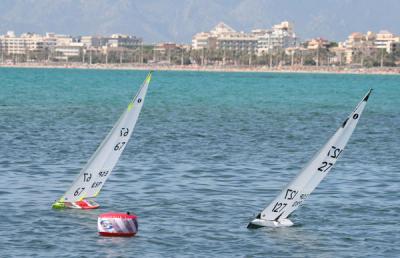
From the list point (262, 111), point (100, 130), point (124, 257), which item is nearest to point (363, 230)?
point (124, 257)

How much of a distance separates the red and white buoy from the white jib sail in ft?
13.4

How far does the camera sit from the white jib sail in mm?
37031

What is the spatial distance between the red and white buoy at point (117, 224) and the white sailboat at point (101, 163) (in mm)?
3930

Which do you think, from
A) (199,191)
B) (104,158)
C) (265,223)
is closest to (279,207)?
(265,223)

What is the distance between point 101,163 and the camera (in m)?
37.4

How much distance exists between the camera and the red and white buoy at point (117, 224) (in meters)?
33.2

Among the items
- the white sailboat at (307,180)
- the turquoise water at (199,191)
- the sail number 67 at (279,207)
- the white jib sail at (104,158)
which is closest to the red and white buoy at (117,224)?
the turquoise water at (199,191)

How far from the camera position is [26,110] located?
104062 mm

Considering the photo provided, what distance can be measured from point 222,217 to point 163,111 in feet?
236

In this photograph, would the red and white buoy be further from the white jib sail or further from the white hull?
the white jib sail

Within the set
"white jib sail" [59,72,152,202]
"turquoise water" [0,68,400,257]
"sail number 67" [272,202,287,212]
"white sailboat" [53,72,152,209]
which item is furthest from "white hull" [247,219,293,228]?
"white jib sail" [59,72,152,202]

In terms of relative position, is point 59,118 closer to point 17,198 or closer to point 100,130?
point 100,130

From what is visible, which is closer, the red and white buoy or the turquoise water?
the turquoise water

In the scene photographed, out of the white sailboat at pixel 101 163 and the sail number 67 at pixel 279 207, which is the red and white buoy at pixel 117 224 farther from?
the sail number 67 at pixel 279 207
